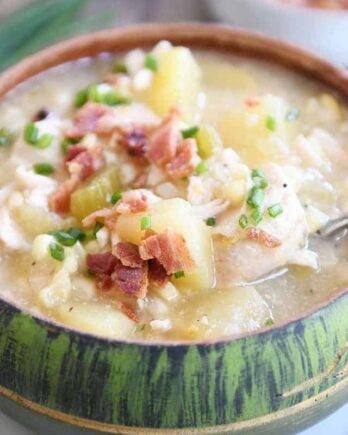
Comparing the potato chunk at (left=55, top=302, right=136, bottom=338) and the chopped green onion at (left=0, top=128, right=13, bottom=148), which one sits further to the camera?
the chopped green onion at (left=0, top=128, right=13, bottom=148)

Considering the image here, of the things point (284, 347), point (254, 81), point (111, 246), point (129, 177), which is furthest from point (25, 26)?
point (284, 347)

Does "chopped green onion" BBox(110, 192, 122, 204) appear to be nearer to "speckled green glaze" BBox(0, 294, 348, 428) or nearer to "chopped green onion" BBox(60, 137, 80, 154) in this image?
"chopped green onion" BBox(60, 137, 80, 154)

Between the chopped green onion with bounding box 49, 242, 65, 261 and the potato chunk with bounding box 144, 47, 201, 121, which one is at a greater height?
the potato chunk with bounding box 144, 47, 201, 121

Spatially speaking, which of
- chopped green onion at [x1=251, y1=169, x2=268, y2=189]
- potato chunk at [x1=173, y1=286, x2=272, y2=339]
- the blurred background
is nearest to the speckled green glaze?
potato chunk at [x1=173, y1=286, x2=272, y2=339]

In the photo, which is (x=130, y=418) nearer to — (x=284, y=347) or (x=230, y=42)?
(x=284, y=347)

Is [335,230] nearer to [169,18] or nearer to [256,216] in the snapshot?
[256,216]

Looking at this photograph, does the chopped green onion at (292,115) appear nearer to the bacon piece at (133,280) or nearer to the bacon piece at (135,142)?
the bacon piece at (135,142)

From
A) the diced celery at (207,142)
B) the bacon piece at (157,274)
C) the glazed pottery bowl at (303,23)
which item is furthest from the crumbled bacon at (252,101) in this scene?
the glazed pottery bowl at (303,23)

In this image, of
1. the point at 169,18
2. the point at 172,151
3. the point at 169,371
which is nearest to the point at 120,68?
the point at 172,151
